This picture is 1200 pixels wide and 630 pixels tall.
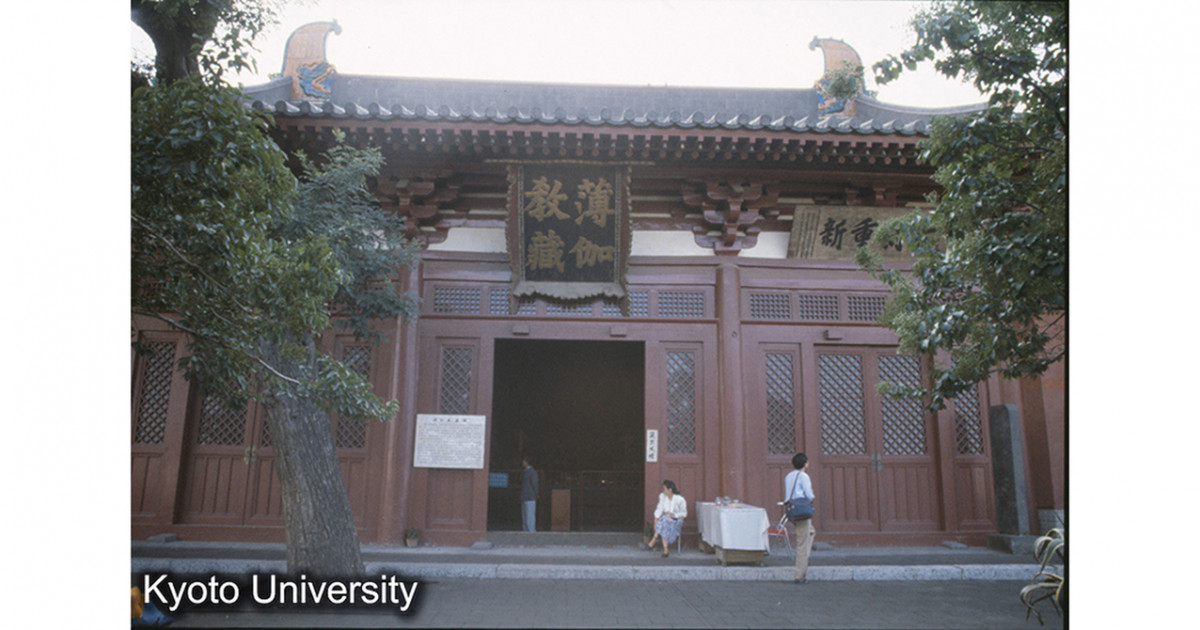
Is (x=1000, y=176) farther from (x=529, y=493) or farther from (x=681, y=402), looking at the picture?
(x=529, y=493)

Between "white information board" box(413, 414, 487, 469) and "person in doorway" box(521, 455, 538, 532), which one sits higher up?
"white information board" box(413, 414, 487, 469)

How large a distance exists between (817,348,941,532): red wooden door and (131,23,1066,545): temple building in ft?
0.09

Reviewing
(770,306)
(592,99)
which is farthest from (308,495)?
(592,99)

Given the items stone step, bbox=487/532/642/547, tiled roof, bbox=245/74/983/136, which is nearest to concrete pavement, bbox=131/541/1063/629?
stone step, bbox=487/532/642/547

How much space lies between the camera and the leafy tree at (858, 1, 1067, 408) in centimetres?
389

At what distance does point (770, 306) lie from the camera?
28.4 feet

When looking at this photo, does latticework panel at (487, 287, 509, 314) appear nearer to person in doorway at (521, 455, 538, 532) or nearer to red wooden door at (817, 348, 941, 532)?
person in doorway at (521, 455, 538, 532)

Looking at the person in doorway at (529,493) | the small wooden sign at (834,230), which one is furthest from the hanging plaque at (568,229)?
the person in doorway at (529,493)

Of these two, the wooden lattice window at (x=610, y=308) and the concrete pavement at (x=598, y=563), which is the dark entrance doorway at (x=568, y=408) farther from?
the concrete pavement at (x=598, y=563)

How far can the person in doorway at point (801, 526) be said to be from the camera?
22.0 feet

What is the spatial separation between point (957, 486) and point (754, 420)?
9.28ft

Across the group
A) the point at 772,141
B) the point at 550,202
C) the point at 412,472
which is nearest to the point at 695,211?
the point at 772,141

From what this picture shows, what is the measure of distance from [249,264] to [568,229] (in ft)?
14.5

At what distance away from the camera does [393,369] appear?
8.07m
